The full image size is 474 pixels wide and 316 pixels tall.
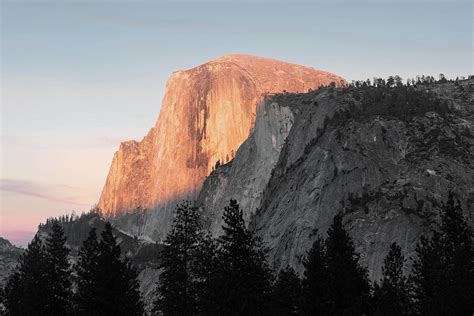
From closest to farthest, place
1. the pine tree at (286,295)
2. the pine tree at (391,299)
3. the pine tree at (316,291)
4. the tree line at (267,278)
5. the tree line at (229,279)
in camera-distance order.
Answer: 1. the tree line at (267,278)
2. the tree line at (229,279)
3. the pine tree at (316,291)
4. the pine tree at (391,299)
5. the pine tree at (286,295)

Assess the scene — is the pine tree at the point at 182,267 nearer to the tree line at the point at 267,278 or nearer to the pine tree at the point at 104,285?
the tree line at the point at 267,278

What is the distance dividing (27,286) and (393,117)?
93155mm

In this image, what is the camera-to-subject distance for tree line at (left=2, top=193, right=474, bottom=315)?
4384 centimetres

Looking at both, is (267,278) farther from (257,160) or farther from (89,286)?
(257,160)

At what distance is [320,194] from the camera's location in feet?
401

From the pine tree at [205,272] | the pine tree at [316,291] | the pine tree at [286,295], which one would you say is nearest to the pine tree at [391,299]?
the pine tree at [316,291]

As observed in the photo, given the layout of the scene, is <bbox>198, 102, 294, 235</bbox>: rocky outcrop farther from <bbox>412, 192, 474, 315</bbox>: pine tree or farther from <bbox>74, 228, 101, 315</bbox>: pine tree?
<bbox>74, 228, 101, 315</bbox>: pine tree

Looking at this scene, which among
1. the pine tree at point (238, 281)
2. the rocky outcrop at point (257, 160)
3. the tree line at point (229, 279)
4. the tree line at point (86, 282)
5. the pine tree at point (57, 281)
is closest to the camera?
the pine tree at point (238, 281)

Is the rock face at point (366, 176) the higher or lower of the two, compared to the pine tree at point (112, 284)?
higher

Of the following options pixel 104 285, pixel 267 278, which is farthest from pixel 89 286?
pixel 267 278

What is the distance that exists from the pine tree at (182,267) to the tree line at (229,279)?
0.26ft

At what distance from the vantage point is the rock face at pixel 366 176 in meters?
103

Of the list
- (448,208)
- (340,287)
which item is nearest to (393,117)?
(448,208)

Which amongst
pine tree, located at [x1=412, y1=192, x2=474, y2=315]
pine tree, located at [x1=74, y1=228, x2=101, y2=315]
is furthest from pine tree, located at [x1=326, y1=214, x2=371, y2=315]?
pine tree, located at [x1=74, y1=228, x2=101, y2=315]
